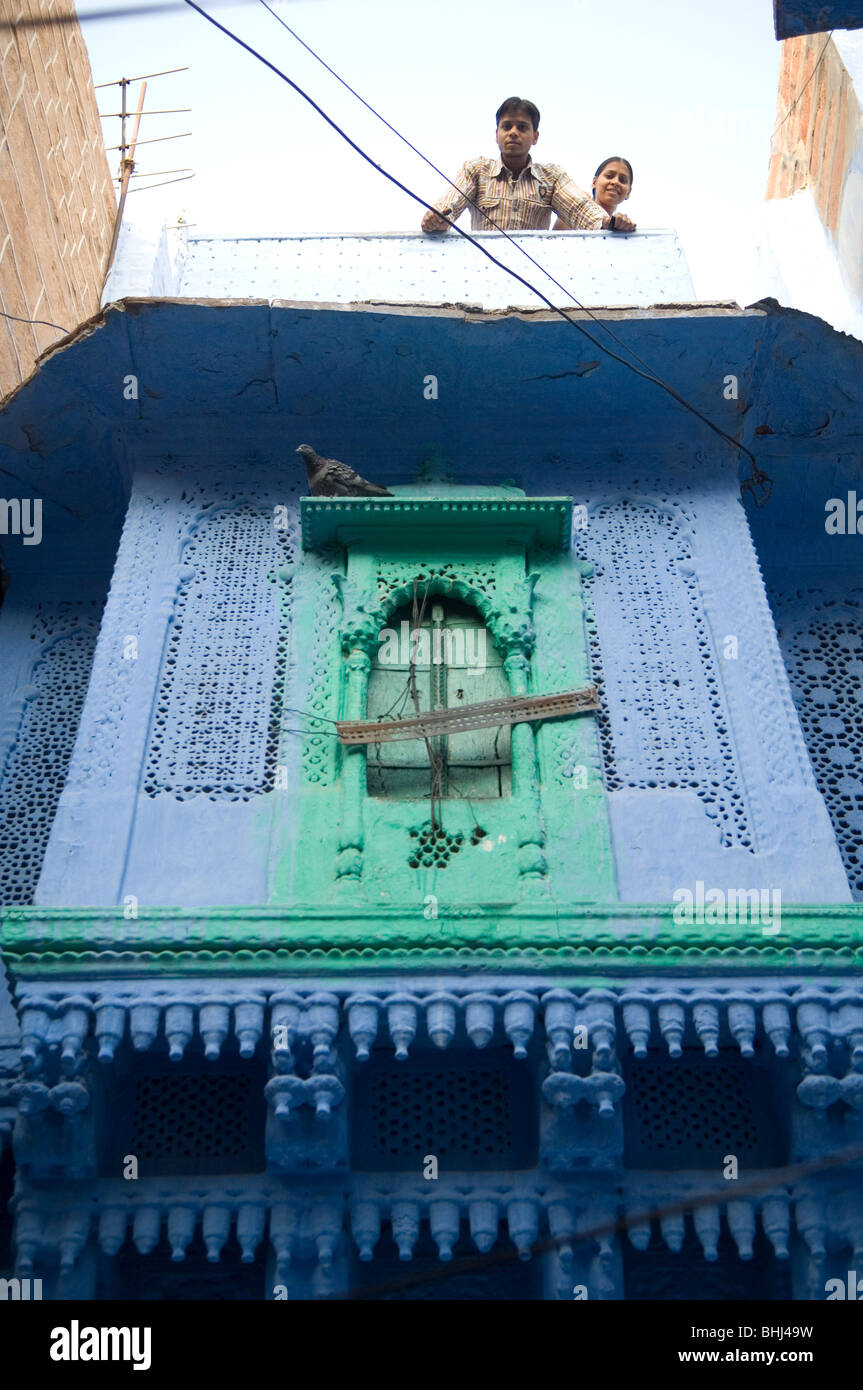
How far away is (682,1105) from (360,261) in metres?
→ 4.04

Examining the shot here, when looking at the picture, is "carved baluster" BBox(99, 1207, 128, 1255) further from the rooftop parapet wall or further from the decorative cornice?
the rooftop parapet wall

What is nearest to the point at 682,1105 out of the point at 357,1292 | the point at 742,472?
the point at 357,1292

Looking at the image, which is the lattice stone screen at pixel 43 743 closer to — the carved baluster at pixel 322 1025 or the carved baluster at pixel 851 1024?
the carved baluster at pixel 322 1025

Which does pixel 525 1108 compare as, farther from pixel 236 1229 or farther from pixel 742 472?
pixel 742 472

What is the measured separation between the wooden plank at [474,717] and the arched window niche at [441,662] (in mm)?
49

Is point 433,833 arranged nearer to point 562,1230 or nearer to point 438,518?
point 562,1230

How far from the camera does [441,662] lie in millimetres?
5570

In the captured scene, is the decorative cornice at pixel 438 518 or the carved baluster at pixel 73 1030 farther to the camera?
the decorative cornice at pixel 438 518

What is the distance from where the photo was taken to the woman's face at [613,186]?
7922 millimetres

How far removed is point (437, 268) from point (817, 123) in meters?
2.81

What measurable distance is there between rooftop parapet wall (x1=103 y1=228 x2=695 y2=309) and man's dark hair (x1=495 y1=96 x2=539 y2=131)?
34.1 inches

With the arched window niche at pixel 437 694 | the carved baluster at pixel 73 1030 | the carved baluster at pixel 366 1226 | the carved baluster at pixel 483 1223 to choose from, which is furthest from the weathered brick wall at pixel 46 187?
the carved baluster at pixel 483 1223

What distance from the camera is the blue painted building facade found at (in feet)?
14.0
